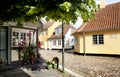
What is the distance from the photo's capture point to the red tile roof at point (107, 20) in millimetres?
22484

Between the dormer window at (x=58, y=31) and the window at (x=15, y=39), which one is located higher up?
the dormer window at (x=58, y=31)

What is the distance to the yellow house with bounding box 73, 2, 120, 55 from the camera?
22.1 m

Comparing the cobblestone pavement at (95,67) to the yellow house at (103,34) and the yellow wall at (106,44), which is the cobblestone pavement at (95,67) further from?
the yellow house at (103,34)

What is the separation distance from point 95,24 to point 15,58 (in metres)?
13.4

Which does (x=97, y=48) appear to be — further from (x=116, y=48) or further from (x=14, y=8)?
(x=14, y=8)

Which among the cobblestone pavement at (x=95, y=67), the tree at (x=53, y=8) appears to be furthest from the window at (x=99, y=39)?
the tree at (x=53, y=8)

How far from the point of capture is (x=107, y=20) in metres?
23.8

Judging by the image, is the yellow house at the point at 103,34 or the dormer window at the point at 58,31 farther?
the dormer window at the point at 58,31

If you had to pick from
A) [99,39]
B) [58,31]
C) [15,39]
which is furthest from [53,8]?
[58,31]

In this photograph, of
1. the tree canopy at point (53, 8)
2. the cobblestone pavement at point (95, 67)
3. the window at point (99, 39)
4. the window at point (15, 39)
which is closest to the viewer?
the tree canopy at point (53, 8)

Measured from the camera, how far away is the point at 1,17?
233 inches

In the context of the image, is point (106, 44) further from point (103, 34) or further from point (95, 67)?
point (95, 67)

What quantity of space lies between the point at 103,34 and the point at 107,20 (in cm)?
199

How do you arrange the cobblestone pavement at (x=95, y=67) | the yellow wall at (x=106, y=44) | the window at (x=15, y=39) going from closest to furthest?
1. the cobblestone pavement at (x=95, y=67)
2. the window at (x=15, y=39)
3. the yellow wall at (x=106, y=44)
